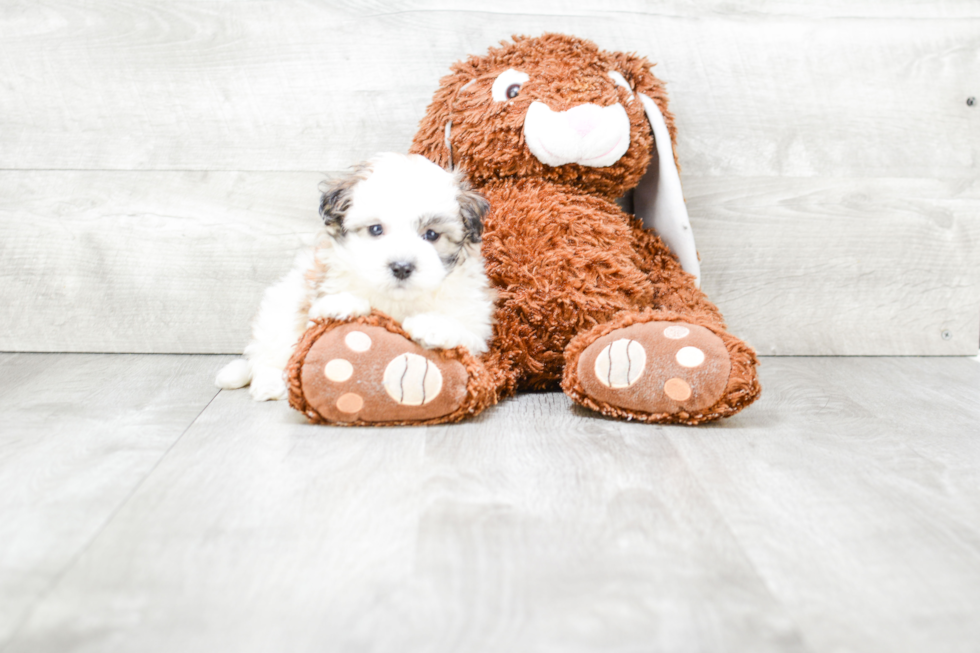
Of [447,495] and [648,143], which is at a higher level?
[648,143]

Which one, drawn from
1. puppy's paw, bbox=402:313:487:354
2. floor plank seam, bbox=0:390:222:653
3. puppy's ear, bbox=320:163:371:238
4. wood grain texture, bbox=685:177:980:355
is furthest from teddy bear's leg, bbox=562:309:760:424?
floor plank seam, bbox=0:390:222:653

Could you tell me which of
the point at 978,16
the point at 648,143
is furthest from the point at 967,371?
the point at 648,143

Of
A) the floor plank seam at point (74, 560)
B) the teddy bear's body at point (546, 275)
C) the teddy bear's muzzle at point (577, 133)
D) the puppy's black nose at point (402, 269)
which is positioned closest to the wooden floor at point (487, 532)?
the floor plank seam at point (74, 560)

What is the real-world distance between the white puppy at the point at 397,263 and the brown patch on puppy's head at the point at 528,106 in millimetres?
170

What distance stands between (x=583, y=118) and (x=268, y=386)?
84 cm

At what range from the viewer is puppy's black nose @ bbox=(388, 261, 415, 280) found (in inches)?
49.3

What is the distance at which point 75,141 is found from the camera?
→ 1861mm

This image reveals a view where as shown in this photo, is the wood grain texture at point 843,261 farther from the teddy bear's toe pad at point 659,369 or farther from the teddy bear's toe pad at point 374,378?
the teddy bear's toe pad at point 374,378

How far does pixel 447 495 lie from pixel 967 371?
1531mm

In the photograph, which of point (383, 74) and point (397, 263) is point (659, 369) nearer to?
point (397, 263)

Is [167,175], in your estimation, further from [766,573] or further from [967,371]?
[967,371]

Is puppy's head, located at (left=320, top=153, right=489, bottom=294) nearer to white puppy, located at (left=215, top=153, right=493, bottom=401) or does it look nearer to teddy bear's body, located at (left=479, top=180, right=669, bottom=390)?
white puppy, located at (left=215, top=153, right=493, bottom=401)

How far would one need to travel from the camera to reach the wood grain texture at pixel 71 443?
0.90 m

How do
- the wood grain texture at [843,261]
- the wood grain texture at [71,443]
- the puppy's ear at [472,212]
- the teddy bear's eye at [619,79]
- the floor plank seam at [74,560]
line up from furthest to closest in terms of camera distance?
the wood grain texture at [843,261] → the teddy bear's eye at [619,79] → the puppy's ear at [472,212] → the wood grain texture at [71,443] → the floor plank seam at [74,560]
